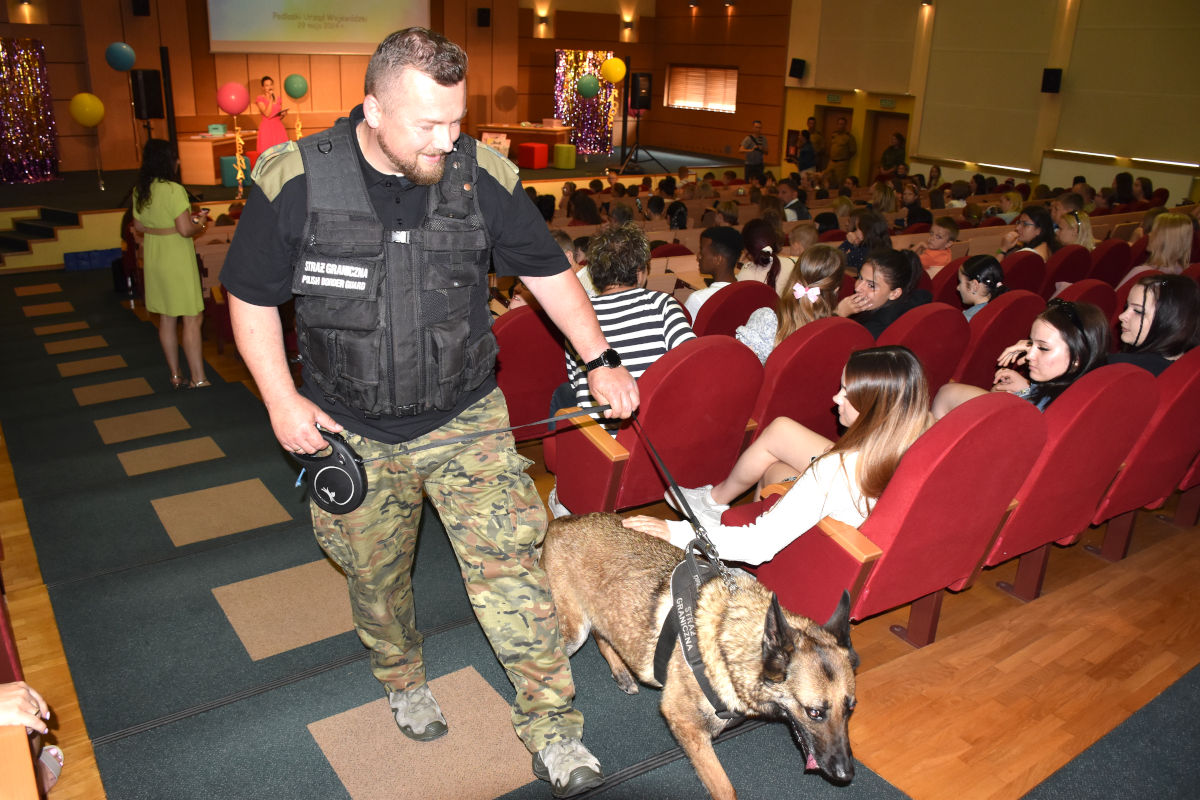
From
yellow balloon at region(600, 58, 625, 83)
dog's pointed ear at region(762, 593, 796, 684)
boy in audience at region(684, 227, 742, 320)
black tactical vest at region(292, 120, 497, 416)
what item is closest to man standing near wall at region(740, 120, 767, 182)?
yellow balloon at region(600, 58, 625, 83)

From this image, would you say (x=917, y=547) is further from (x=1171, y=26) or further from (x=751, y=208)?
(x=1171, y=26)

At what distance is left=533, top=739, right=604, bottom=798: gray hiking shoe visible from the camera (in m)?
1.87

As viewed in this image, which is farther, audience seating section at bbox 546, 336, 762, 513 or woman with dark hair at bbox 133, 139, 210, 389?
woman with dark hair at bbox 133, 139, 210, 389

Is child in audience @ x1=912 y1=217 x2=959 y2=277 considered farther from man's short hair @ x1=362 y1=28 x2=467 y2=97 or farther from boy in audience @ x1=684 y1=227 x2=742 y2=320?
man's short hair @ x1=362 y1=28 x2=467 y2=97

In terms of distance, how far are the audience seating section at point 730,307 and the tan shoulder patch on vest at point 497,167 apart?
6.17ft

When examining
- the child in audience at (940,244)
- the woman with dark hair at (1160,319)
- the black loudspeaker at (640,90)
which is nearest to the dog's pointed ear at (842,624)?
the woman with dark hair at (1160,319)

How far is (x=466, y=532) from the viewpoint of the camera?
194 centimetres

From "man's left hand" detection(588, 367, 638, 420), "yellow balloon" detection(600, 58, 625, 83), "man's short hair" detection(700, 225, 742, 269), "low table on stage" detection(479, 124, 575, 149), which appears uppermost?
"yellow balloon" detection(600, 58, 625, 83)

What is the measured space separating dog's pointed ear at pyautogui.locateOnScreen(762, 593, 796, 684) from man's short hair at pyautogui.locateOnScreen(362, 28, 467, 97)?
4.00 feet

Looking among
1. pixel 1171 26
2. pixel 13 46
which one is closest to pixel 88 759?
pixel 13 46

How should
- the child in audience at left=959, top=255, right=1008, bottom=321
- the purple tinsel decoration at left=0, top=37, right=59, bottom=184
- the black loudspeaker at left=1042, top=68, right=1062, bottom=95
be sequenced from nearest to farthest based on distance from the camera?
the child in audience at left=959, top=255, right=1008, bottom=321 → the purple tinsel decoration at left=0, top=37, right=59, bottom=184 → the black loudspeaker at left=1042, top=68, right=1062, bottom=95

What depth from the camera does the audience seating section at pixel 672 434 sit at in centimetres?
244

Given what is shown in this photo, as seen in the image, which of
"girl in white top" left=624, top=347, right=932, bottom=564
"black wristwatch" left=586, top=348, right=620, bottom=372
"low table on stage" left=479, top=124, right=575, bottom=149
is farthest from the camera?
"low table on stage" left=479, top=124, right=575, bottom=149

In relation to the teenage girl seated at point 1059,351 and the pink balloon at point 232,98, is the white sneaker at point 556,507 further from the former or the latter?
the pink balloon at point 232,98
